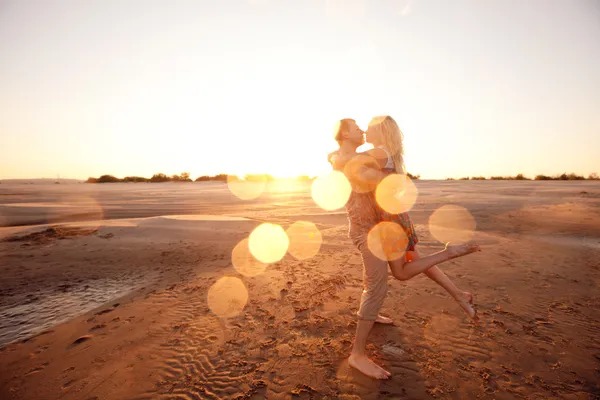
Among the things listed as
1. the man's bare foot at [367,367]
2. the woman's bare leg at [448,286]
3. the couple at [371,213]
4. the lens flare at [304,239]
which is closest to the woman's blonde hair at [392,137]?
the couple at [371,213]

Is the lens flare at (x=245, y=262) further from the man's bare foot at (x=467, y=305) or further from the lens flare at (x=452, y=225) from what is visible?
the lens flare at (x=452, y=225)

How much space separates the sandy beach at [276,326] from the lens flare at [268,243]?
15.9 inches

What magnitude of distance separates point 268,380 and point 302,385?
325 millimetres

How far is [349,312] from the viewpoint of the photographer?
152 inches

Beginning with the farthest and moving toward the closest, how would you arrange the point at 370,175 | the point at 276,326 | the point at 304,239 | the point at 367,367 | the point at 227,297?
1. the point at 304,239
2. the point at 227,297
3. the point at 276,326
4. the point at 367,367
5. the point at 370,175

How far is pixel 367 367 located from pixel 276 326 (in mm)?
1298

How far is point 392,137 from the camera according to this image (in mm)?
2715

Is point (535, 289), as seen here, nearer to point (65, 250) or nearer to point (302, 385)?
point (302, 385)

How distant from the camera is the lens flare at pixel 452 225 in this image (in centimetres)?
794

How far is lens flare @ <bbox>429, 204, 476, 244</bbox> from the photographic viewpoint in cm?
794

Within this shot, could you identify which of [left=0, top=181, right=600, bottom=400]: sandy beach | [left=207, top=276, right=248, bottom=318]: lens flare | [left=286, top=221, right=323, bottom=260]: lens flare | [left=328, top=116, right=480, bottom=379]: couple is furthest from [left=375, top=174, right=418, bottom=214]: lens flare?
[left=286, top=221, right=323, bottom=260]: lens flare

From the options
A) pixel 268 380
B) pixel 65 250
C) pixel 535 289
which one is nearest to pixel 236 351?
pixel 268 380

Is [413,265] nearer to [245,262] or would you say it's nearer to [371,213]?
[371,213]

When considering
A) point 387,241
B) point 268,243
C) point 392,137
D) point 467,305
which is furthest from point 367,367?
point 268,243
